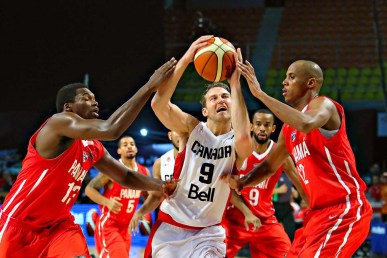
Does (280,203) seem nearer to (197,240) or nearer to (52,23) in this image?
(197,240)

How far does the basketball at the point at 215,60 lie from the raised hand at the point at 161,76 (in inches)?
8.3

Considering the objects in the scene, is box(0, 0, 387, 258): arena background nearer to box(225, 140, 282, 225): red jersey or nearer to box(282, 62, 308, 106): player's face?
box(225, 140, 282, 225): red jersey

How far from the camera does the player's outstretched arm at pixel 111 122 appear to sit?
4.33 m

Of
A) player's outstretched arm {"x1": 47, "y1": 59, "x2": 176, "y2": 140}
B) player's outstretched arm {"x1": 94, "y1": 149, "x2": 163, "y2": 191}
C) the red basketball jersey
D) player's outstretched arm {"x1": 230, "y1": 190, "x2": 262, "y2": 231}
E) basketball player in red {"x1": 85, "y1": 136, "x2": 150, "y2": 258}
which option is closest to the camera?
player's outstretched arm {"x1": 47, "y1": 59, "x2": 176, "y2": 140}

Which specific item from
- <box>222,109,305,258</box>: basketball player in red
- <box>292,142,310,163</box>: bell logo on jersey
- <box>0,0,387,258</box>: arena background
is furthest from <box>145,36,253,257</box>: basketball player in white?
<box>0,0,387,258</box>: arena background

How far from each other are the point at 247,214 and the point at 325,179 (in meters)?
1.42

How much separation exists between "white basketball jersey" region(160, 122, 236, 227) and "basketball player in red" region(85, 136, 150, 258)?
232 centimetres

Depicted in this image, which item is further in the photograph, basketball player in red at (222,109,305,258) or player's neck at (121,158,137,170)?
player's neck at (121,158,137,170)

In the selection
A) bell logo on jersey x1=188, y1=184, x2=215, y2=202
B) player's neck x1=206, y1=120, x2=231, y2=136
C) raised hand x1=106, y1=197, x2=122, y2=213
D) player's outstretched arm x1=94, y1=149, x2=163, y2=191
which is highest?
player's neck x1=206, y1=120, x2=231, y2=136

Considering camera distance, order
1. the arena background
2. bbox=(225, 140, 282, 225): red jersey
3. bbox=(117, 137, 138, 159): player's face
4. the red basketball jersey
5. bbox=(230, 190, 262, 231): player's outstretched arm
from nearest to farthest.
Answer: bbox=(230, 190, 262, 231): player's outstretched arm
bbox=(225, 140, 282, 225): red jersey
the red basketball jersey
bbox=(117, 137, 138, 159): player's face
the arena background

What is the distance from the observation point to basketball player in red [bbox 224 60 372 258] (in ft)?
14.3

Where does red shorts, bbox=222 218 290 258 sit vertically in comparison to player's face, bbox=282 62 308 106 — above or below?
below

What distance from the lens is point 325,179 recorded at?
4.50 metres

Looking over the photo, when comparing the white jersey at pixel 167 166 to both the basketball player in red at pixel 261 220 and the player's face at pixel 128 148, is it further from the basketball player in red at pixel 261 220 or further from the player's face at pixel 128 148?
the basketball player in red at pixel 261 220
